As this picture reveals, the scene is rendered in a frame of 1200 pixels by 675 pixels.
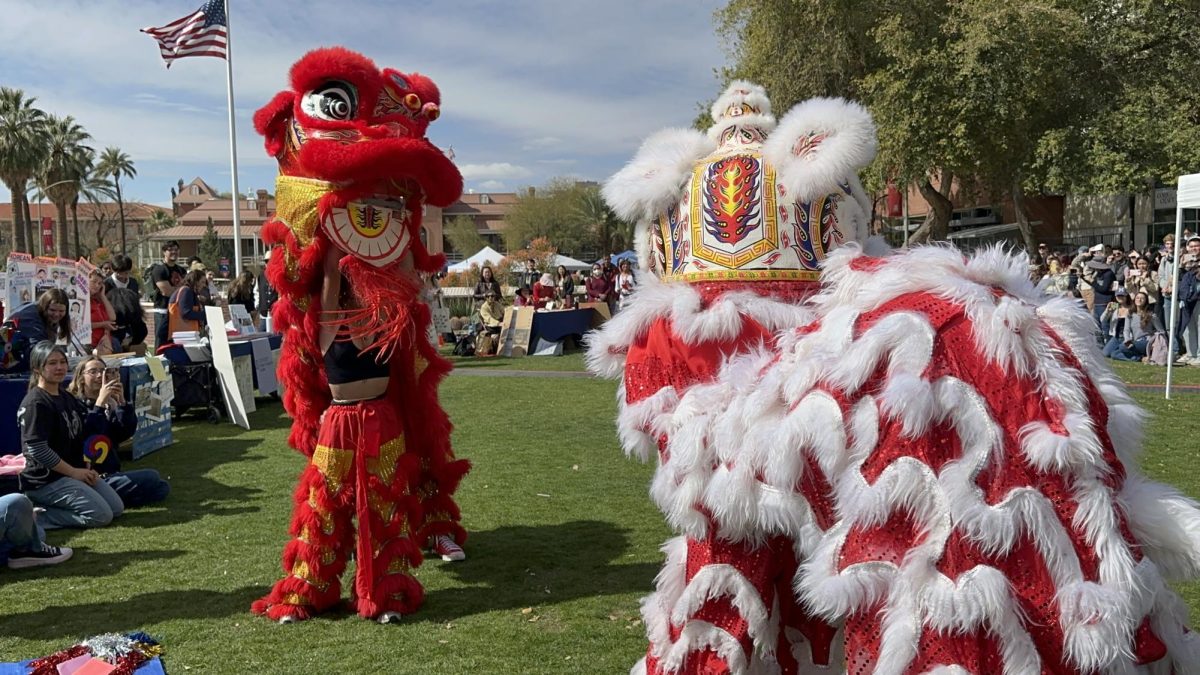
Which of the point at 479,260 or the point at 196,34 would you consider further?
the point at 479,260

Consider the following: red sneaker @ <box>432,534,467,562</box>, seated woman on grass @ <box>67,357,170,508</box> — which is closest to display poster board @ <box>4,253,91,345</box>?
seated woman on grass @ <box>67,357,170,508</box>

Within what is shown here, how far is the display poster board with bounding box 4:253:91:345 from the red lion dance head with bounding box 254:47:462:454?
6.17m

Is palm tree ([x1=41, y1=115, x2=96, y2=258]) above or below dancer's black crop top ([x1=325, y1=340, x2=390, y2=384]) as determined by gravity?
above

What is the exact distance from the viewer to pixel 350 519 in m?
3.89

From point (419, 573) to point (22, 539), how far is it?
2.13 m

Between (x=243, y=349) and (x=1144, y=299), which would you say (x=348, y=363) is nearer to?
(x=243, y=349)

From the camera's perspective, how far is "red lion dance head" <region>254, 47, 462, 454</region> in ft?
11.9

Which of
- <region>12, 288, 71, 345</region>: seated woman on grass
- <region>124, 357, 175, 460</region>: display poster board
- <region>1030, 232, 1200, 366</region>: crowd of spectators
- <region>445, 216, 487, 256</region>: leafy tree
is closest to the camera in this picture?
<region>12, 288, 71, 345</region>: seated woman on grass

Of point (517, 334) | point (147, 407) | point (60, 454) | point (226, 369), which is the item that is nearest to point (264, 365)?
point (226, 369)

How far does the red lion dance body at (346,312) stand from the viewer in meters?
3.70

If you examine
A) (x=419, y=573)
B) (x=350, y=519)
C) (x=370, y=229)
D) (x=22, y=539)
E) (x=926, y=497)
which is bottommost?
(x=419, y=573)

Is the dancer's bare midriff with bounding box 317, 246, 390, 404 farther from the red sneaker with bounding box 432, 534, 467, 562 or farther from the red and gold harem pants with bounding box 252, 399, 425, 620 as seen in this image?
the red sneaker with bounding box 432, 534, 467, 562

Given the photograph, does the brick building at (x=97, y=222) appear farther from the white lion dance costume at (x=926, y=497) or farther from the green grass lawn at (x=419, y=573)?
the white lion dance costume at (x=926, y=497)

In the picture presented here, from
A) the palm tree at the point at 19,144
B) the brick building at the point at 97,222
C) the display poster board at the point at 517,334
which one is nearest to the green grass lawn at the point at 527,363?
the display poster board at the point at 517,334
